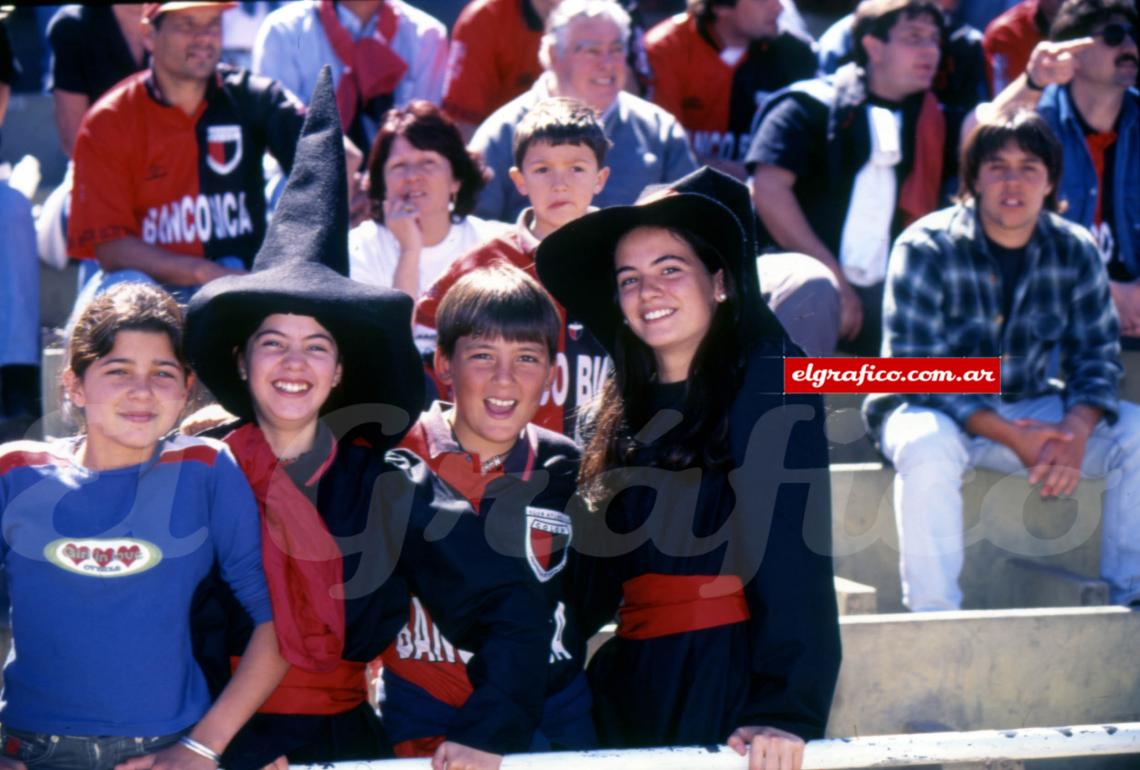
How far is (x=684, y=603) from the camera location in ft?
8.70

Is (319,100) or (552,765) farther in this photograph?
(319,100)

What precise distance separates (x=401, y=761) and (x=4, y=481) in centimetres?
86

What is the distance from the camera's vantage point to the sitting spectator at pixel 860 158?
4750 mm

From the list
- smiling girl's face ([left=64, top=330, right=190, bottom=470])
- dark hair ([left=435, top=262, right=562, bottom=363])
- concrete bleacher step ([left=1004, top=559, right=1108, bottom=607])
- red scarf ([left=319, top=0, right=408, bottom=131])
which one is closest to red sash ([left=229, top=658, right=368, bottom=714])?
smiling girl's face ([left=64, top=330, right=190, bottom=470])

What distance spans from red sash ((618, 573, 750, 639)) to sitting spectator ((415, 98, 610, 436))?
76cm

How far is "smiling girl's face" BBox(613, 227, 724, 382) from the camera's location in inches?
109

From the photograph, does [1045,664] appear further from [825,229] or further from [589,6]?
[589,6]

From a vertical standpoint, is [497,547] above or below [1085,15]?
below

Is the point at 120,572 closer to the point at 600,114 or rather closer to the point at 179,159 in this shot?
the point at 179,159

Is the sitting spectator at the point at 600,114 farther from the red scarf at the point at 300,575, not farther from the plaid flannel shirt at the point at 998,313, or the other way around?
the red scarf at the point at 300,575

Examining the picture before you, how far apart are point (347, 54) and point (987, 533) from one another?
2.69m

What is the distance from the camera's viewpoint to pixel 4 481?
8.23 feet

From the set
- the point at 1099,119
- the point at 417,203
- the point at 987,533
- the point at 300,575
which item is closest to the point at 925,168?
the point at 1099,119

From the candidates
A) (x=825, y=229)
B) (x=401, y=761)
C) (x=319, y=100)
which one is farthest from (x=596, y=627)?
(x=825, y=229)
